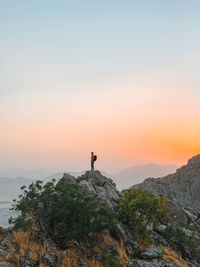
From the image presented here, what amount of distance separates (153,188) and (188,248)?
32.6 meters

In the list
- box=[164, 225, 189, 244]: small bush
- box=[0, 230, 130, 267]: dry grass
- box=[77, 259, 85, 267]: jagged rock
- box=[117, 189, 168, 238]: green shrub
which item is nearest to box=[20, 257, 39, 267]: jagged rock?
box=[0, 230, 130, 267]: dry grass

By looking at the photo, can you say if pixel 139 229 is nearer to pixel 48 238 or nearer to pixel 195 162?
pixel 48 238

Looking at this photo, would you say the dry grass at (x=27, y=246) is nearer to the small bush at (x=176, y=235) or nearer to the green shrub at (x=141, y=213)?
the green shrub at (x=141, y=213)

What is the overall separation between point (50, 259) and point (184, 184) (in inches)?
2197

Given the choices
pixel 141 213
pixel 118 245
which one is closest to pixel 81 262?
pixel 118 245

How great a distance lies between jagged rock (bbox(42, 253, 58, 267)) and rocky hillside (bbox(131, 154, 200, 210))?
40726 millimetres

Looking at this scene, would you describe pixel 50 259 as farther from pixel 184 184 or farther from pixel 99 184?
pixel 184 184

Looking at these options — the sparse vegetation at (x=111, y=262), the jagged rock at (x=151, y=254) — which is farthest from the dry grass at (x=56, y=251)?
the jagged rock at (x=151, y=254)

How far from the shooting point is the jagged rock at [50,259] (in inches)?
555

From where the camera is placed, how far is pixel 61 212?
53.1 feet

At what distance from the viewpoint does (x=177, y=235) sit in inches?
851

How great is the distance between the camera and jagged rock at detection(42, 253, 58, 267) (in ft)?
46.2

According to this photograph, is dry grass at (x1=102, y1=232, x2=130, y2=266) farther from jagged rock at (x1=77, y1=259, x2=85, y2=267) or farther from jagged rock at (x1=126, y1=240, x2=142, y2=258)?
jagged rock at (x1=77, y1=259, x2=85, y2=267)

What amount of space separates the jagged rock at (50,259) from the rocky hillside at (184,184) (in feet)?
134
